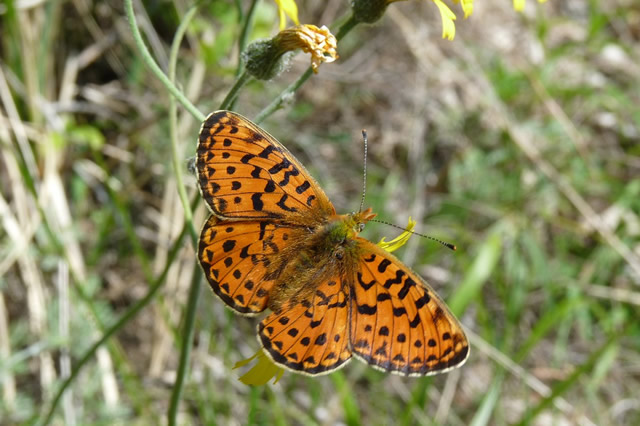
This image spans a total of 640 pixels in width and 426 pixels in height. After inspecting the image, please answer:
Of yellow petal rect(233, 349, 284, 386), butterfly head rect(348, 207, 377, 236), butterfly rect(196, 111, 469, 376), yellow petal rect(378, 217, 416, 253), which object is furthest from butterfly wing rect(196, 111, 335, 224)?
yellow petal rect(233, 349, 284, 386)

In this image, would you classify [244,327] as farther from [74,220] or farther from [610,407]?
[610,407]

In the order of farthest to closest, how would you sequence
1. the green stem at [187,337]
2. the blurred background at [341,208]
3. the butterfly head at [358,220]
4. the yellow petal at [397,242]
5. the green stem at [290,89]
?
the blurred background at [341,208] → the butterfly head at [358,220] → the yellow petal at [397,242] → the green stem at [187,337] → the green stem at [290,89]

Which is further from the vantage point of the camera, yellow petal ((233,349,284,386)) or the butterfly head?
the butterfly head

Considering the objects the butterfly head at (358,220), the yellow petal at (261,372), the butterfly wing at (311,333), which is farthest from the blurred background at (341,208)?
the butterfly wing at (311,333)

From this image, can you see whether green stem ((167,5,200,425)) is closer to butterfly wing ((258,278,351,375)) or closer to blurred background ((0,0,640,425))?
butterfly wing ((258,278,351,375))

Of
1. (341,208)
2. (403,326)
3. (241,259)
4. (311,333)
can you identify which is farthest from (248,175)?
(341,208)

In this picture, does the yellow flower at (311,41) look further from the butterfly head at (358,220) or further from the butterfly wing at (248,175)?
the butterfly head at (358,220)

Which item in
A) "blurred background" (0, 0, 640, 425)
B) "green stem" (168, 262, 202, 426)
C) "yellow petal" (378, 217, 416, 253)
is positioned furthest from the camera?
"blurred background" (0, 0, 640, 425)

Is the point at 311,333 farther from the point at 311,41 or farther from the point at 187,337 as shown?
the point at 311,41
